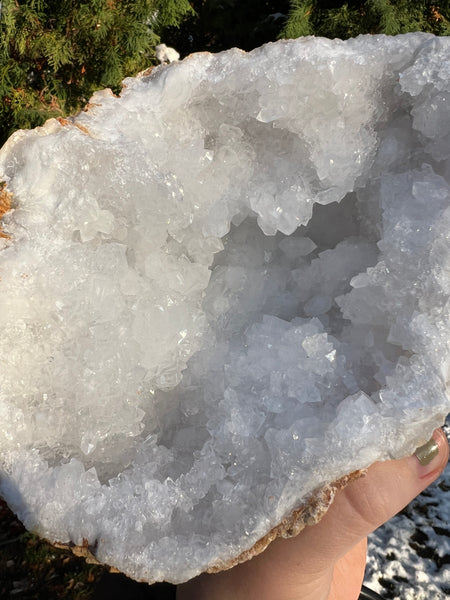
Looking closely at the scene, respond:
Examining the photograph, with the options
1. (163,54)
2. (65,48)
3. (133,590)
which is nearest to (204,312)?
(133,590)

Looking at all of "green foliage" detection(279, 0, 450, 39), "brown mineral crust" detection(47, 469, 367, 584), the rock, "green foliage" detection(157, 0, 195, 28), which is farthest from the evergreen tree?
"brown mineral crust" detection(47, 469, 367, 584)

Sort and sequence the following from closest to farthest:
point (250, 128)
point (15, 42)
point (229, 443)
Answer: point (229, 443) < point (250, 128) < point (15, 42)

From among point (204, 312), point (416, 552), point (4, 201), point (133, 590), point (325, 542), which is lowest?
point (416, 552)

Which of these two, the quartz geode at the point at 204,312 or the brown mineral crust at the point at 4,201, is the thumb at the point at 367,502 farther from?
the brown mineral crust at the point at 4,201

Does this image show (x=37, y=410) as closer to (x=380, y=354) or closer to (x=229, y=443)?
(x=229, y=443)

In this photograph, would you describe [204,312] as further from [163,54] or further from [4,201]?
[163,54]

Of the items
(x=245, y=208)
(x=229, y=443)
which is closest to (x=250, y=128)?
(x=245, y=208)

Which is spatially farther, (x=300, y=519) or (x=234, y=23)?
(x=234, y=23)
